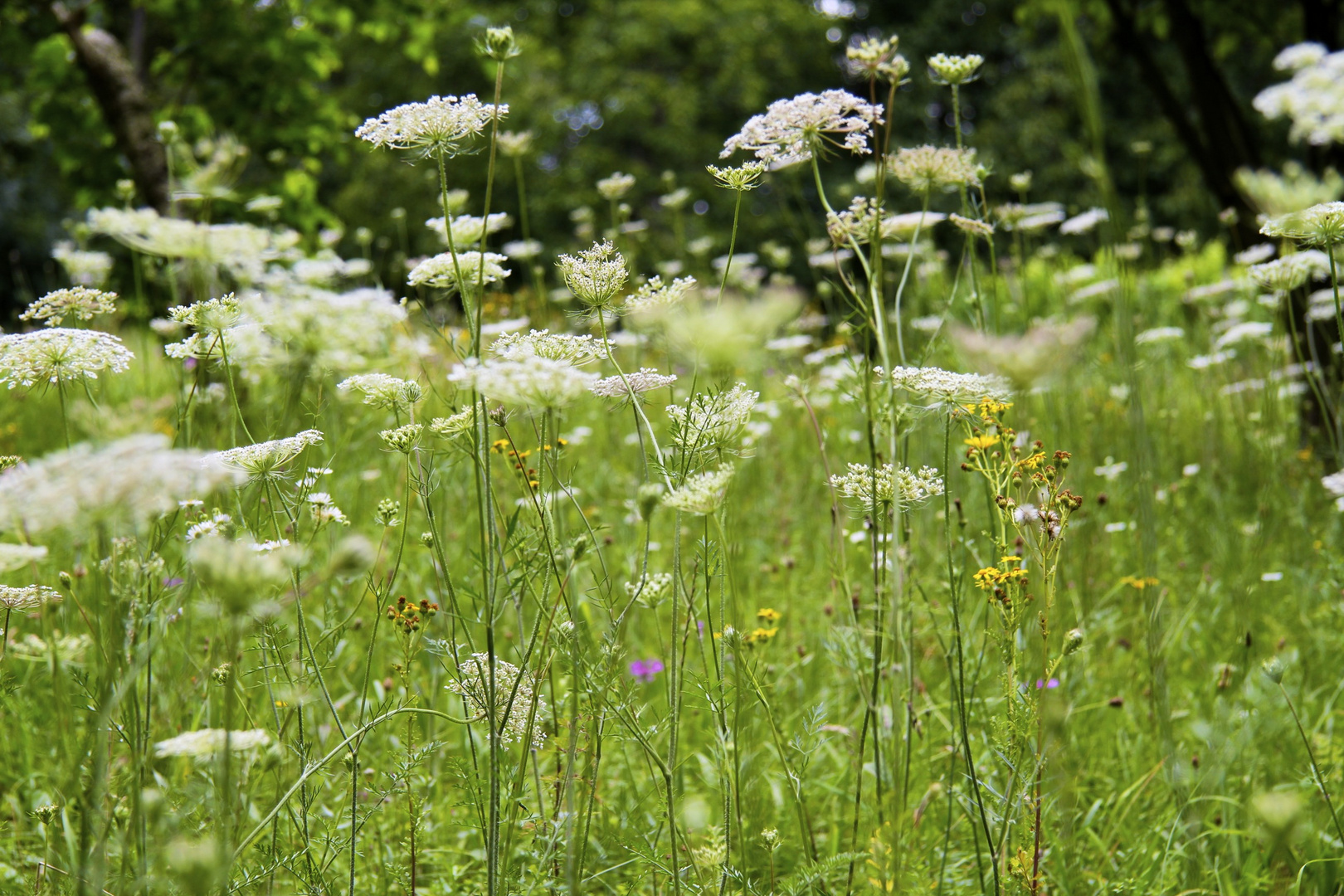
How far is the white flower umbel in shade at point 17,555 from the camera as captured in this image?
99 cm

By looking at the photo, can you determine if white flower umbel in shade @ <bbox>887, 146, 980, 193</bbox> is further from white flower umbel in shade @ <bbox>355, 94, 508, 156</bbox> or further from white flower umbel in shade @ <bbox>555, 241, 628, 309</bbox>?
white flower umbel in shade @ <bbox>355, 94, 508, 156</bbox>

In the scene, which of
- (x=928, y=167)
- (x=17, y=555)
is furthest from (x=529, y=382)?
(x=928, y=167)

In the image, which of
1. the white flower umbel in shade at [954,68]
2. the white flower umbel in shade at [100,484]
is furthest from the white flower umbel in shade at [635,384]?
the white flower umbel in shade at [954,68]

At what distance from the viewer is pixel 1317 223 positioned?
4.78 ft

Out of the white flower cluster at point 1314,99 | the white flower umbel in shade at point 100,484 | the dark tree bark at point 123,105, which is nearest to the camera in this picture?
the white flower umbel in shade at point 100,484

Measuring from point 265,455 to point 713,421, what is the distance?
2.33 ft

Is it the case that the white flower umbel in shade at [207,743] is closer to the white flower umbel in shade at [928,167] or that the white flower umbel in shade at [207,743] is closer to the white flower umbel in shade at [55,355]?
the white flower umbel in shade at [55,355]

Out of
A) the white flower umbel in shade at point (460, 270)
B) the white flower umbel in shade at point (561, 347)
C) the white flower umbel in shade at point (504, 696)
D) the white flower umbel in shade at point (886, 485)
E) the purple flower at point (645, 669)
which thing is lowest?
the purple flower at point (645, 669)

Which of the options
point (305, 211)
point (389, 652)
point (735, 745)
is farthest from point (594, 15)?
point (735, 745)

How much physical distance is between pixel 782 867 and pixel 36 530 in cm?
161

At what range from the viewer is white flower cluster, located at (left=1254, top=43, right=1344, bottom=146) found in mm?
1068

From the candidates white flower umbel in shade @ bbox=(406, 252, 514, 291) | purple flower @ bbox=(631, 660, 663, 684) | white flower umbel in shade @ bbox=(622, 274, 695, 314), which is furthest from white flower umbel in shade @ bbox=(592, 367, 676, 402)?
purple flower @ bbox=(631, 660, 663, 684)

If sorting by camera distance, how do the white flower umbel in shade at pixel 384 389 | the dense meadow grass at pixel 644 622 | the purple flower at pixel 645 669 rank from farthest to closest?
the purple flower at pixel 645 669 < the white flower umbel in shade at pixel 384 389 < the dense meadow grass at pixel 644 622

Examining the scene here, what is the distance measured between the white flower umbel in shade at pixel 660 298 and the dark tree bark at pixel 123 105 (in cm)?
392
